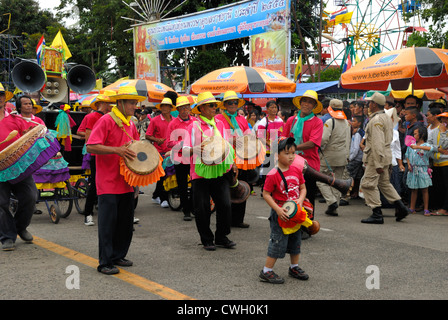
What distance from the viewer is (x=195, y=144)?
248 inches

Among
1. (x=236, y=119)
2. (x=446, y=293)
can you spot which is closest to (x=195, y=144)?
(x=236, y=119)

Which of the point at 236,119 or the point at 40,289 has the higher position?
the point at 236,119

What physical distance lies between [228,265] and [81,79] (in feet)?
28.2

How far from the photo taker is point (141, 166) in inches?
209

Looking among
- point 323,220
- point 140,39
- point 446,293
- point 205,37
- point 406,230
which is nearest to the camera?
point 446,293

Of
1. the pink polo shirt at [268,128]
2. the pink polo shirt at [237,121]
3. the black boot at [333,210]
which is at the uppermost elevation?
the pink polo shirt at [237,121]

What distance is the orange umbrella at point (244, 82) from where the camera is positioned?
11602mm

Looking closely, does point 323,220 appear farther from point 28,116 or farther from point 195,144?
point 28,116

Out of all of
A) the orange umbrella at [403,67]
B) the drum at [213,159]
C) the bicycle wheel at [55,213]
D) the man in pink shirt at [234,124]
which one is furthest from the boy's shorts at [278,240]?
the orange umbrella at [403,67]

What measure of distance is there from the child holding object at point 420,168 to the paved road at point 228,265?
101cm

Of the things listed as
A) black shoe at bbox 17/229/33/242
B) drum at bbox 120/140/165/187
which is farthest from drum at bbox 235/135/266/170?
black shoe at bbox 17/229/33/242

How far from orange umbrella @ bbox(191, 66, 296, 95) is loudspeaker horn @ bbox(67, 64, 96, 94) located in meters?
2.68

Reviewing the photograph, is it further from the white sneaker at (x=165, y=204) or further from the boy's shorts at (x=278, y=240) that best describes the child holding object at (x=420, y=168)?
the boy's shorts at (x=278, y=240)
